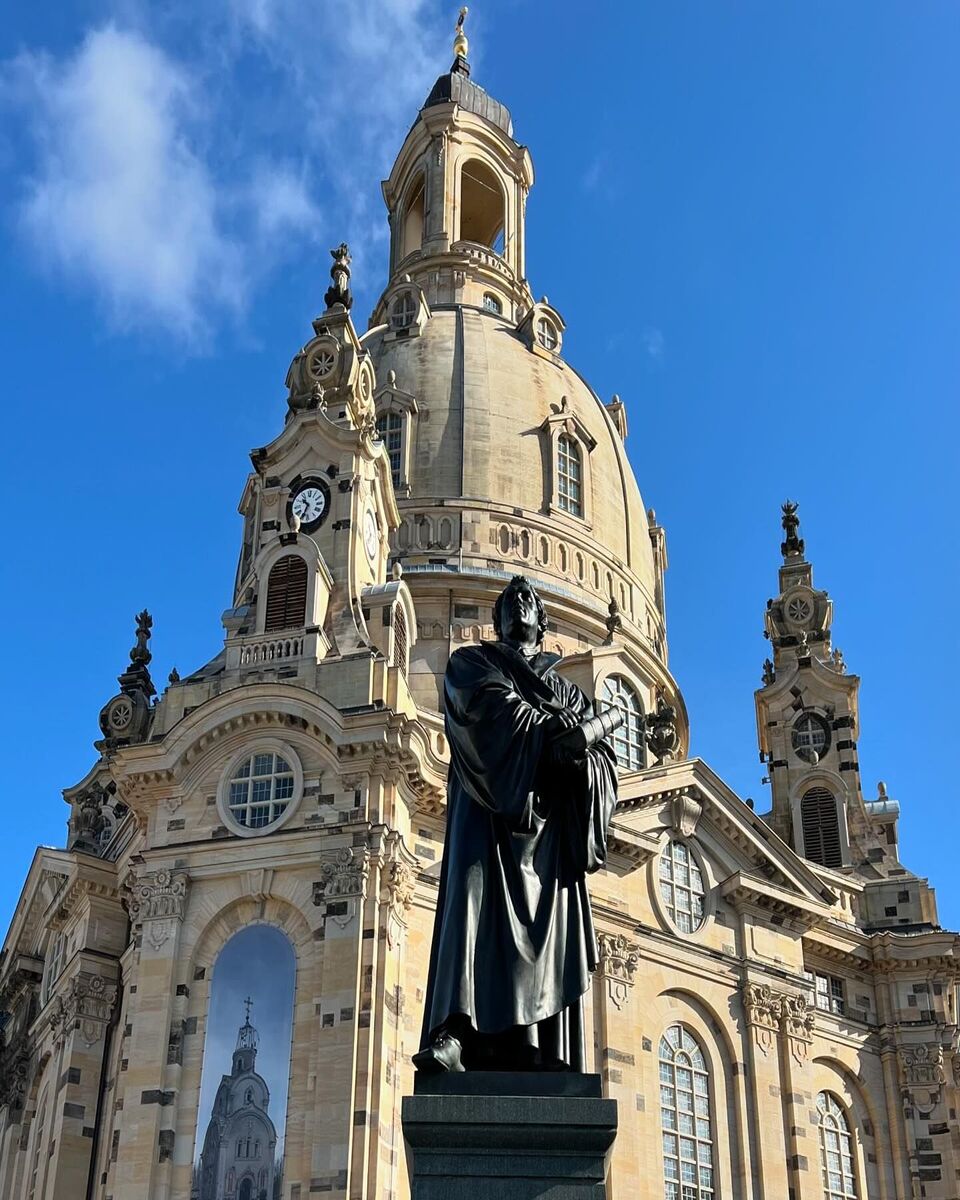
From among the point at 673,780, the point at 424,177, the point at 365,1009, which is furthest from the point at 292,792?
the point at 424,177

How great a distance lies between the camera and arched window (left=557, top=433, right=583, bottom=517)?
52969 millimetres

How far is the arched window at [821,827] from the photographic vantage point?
1932 inches

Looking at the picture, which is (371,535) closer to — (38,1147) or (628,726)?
(628,726)

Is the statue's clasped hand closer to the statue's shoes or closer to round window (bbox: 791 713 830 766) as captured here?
the statue's shoes

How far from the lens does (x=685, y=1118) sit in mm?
38188

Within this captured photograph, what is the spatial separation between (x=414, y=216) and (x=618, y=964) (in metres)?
40.6

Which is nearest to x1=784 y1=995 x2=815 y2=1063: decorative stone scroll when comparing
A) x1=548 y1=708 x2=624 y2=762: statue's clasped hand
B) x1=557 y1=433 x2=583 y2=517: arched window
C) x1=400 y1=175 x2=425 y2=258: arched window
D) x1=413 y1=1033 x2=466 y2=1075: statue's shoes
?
x1=557 y1=433 x2=583 y2=517: arched window

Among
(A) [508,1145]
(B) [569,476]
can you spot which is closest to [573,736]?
(A) [508,1145]

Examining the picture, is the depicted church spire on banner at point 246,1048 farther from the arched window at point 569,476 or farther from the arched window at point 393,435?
the arched window at point 569,476

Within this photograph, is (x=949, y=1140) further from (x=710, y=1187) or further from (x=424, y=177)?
(x=424, y=177)

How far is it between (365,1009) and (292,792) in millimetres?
5357

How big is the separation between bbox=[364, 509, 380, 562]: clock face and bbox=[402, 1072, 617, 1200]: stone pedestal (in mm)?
32880

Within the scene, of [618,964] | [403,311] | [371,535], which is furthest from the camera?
[403,311]

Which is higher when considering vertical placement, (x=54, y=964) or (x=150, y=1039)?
(x=54, y=964)
